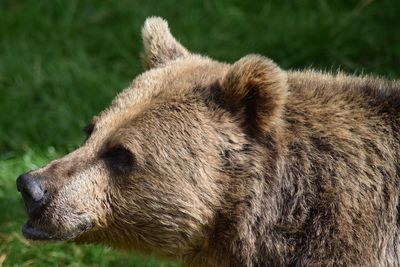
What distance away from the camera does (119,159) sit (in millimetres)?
5785

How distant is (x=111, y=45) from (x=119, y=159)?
191 inches

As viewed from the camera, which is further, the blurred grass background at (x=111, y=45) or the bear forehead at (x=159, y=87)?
the blurred grass background at (x=111, y=45)

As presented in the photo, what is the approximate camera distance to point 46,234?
18.8 ft

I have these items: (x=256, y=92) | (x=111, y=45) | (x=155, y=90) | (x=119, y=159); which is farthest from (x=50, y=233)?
(x=111, y=45)

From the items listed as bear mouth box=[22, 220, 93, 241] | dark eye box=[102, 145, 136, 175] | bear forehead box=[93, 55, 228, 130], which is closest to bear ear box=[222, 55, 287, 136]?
bear forehead box=[93, 55, 228, 130]

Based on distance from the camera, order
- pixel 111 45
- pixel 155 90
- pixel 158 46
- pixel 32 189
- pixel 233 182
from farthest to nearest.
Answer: pixel 111 45
pixel 158 46
pixel 155 90
pixel 233 182
pixel 32 189

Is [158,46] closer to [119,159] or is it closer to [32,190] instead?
[119,159]

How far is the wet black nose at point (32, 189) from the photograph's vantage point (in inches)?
220

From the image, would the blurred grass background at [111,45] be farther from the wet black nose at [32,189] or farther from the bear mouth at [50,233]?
the wet black nose at [32,189]

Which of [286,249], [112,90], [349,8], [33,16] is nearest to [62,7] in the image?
[33,16]

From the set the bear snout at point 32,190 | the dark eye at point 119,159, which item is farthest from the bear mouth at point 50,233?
the dark eye at point 119,159

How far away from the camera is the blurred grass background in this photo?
927 cm

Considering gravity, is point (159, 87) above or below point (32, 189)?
above

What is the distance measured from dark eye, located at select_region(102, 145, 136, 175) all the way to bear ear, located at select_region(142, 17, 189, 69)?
86 centimetres
